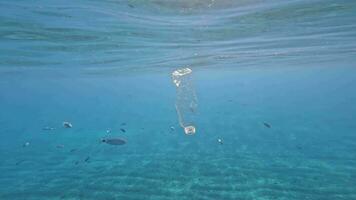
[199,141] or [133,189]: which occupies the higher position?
[199,141]

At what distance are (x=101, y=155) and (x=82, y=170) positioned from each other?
421 cm

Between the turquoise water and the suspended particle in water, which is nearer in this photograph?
the turquoise water

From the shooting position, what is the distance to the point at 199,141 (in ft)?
90.0

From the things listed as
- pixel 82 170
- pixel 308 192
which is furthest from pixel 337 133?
pixel 82 170

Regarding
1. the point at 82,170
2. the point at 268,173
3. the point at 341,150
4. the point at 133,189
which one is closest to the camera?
the point at 133,189

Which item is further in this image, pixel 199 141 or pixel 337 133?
pixel 337 133

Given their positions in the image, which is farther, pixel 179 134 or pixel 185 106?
pixel 185 106

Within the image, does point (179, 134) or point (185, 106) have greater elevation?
point (185, 106)

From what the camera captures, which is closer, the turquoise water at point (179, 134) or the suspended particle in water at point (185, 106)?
the turquoise water at point (179, 134)

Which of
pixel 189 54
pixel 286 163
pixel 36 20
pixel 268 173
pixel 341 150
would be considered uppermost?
pixel 189 54

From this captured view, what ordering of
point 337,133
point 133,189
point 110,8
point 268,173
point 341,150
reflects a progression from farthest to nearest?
point 337,133
point 341,150
point 268,173
point 133,189
point 110,8

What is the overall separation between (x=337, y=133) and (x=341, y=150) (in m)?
7.38

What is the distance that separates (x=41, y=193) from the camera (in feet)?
54.5

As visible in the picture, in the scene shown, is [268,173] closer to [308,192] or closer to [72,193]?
[308,192]
